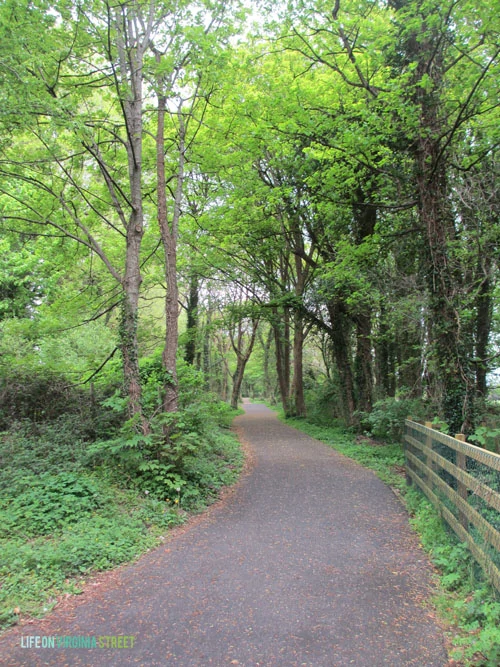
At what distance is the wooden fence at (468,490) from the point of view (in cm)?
302

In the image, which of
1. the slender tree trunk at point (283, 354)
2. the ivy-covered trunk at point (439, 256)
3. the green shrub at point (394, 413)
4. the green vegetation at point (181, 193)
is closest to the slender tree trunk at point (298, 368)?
the slender tree trunk at point (283, 354)

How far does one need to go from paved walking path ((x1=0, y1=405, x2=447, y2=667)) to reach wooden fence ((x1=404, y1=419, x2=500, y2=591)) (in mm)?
591

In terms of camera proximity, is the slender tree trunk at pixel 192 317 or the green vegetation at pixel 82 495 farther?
the slender tree trunk at pixel 192 317

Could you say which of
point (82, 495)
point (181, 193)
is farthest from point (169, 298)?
point (82, 495)

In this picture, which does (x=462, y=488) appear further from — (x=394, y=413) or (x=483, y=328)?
(x=483, y=328)

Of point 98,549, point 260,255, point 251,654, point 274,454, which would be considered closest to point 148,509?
point 98,549

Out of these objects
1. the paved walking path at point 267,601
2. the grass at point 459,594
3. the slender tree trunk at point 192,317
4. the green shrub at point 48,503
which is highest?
the slender tree trunk at point 192,317

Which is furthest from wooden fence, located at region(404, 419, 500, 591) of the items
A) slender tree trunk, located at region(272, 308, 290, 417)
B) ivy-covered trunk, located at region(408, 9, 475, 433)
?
slender tree trunk, located at region(272, 308, 290, 417)

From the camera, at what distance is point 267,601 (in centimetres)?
343

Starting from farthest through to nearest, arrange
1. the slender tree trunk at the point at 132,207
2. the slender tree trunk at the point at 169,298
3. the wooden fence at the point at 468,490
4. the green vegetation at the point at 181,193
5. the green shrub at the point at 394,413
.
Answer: the green shrub at the point at 394,413 → the slender tree trunk at the point at 169,298 → the slender tree trunk at the point at 132,207 → the green vegetation at the point at 181,193 → the wooden fence at the point at 468,490

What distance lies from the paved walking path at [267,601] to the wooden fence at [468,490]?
1.94 ft

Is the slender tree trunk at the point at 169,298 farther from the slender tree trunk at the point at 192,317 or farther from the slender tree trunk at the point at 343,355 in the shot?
the slender tree trunk at the point at 192,317

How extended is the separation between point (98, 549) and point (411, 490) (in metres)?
4.86

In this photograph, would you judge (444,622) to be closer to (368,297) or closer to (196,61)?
(368,297)
